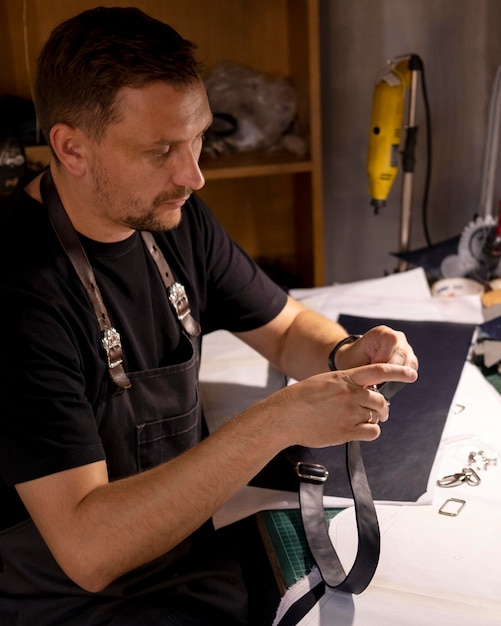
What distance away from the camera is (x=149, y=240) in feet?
4.08

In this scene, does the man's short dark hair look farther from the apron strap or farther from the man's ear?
the apron strap

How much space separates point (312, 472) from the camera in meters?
1.13

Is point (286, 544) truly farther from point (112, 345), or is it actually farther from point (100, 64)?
point (100, 64)

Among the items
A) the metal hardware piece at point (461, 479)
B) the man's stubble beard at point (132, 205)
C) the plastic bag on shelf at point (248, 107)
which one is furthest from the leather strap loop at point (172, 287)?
the plastic bag on shelf at point (248, 107)

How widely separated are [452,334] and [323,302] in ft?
0.98

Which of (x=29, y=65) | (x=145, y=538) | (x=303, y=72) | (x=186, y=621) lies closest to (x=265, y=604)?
(x=186, y=621)

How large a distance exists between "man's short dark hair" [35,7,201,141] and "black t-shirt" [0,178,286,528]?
0.50ft

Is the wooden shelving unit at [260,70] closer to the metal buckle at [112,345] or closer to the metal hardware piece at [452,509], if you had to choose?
the metal buckle at [112,345]

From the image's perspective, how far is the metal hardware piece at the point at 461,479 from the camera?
1146 mm

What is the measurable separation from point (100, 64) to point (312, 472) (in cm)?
61

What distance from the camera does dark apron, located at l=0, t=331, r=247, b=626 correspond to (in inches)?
42.4

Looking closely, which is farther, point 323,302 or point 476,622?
point 323,302

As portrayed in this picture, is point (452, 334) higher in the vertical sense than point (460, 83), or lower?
lower

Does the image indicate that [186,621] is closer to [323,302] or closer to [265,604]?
[265,604]
